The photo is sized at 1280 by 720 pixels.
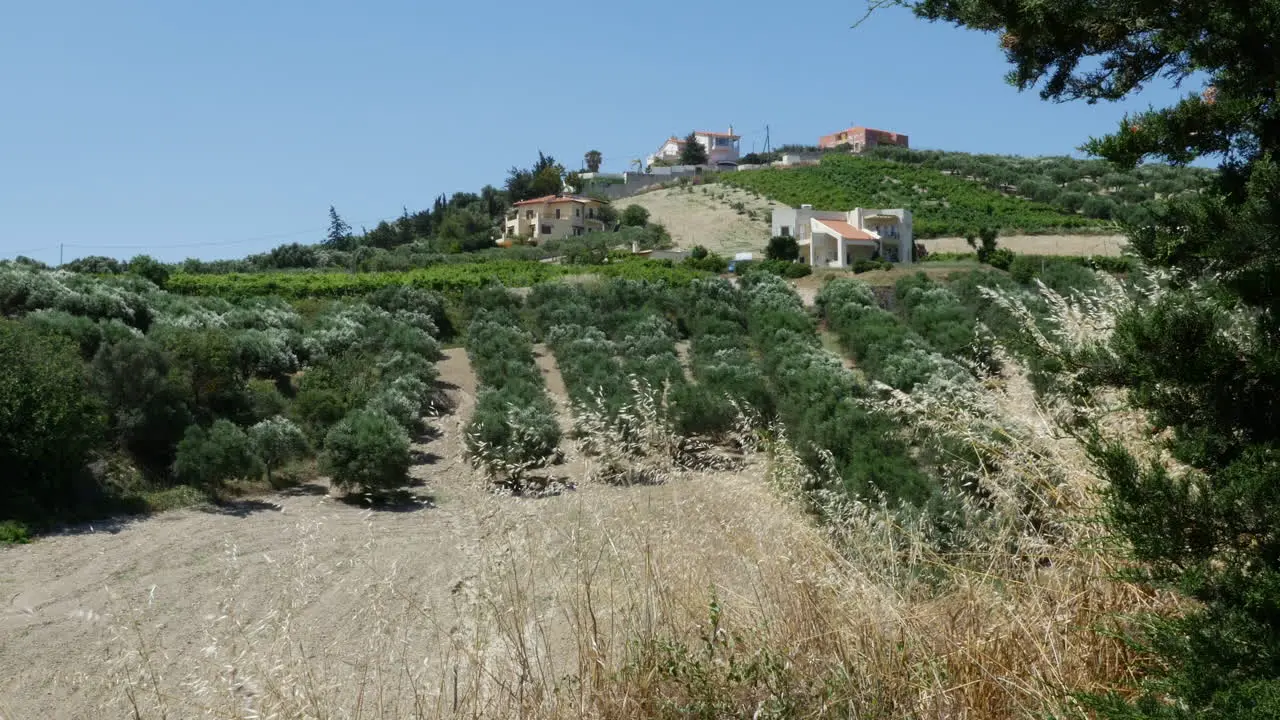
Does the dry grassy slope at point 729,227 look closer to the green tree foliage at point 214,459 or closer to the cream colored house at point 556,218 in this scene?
the cream colored house at point 556,218

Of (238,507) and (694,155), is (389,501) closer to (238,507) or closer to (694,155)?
(238,507)

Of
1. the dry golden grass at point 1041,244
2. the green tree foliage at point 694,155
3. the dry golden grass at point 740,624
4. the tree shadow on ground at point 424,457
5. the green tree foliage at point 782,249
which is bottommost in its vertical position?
the tree shadow on ground at point 424,457

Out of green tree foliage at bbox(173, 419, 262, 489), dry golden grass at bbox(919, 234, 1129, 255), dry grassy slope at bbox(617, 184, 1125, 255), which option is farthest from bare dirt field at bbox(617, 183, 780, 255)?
green tree foliage at bbox(173, 419, 262, 489)

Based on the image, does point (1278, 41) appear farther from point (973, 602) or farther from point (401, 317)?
point (401, 317)

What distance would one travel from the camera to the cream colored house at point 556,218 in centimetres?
5925

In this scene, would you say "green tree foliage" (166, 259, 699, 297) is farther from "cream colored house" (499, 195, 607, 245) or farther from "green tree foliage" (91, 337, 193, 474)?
"cream colored house" (499, 195, 607, 245)

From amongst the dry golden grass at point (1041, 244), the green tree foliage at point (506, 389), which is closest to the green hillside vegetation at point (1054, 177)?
the dry golden grass at point (1041, 244)

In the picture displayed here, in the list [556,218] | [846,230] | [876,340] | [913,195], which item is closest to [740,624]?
[876,340]

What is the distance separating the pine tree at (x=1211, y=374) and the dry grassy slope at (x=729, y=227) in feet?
117

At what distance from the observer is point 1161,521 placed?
2752mm

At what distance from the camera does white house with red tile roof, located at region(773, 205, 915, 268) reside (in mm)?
41188

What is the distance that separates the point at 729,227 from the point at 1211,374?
2023 inches

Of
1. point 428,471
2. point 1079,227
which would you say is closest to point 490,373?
point 428,471

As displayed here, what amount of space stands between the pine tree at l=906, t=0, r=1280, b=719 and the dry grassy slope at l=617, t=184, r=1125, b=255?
3565 centimetres
